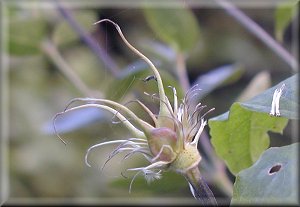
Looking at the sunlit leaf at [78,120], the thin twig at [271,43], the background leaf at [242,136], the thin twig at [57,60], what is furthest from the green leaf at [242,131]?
the thin twig at [57,60]

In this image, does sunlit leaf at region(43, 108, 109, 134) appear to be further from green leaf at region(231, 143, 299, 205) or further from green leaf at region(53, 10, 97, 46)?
green leaf at region(231, 143, 299, 205)

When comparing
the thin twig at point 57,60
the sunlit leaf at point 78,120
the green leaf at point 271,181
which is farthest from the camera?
the thin twig at point 57,60

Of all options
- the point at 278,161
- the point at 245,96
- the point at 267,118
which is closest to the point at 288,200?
the point at 278,161

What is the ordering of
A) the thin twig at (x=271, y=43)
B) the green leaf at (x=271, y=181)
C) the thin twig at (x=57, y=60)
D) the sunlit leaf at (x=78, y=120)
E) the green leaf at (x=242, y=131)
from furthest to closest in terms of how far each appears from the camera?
1. the thin twig at (x=57, y=60)
2. the sunlit leaf at (x=78, y=120)
3. the thin twig at (x=271, y=43)
4. the green leaf at (x=242, y=131)
5. the green leaf at (x=271, y=181)

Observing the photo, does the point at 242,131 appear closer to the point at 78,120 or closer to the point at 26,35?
the point at 78,120

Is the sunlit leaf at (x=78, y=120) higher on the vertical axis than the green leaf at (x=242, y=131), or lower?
A: lower

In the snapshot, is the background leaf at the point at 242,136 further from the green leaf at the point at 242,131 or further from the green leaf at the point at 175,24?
the green leaf at the point at 175,24
